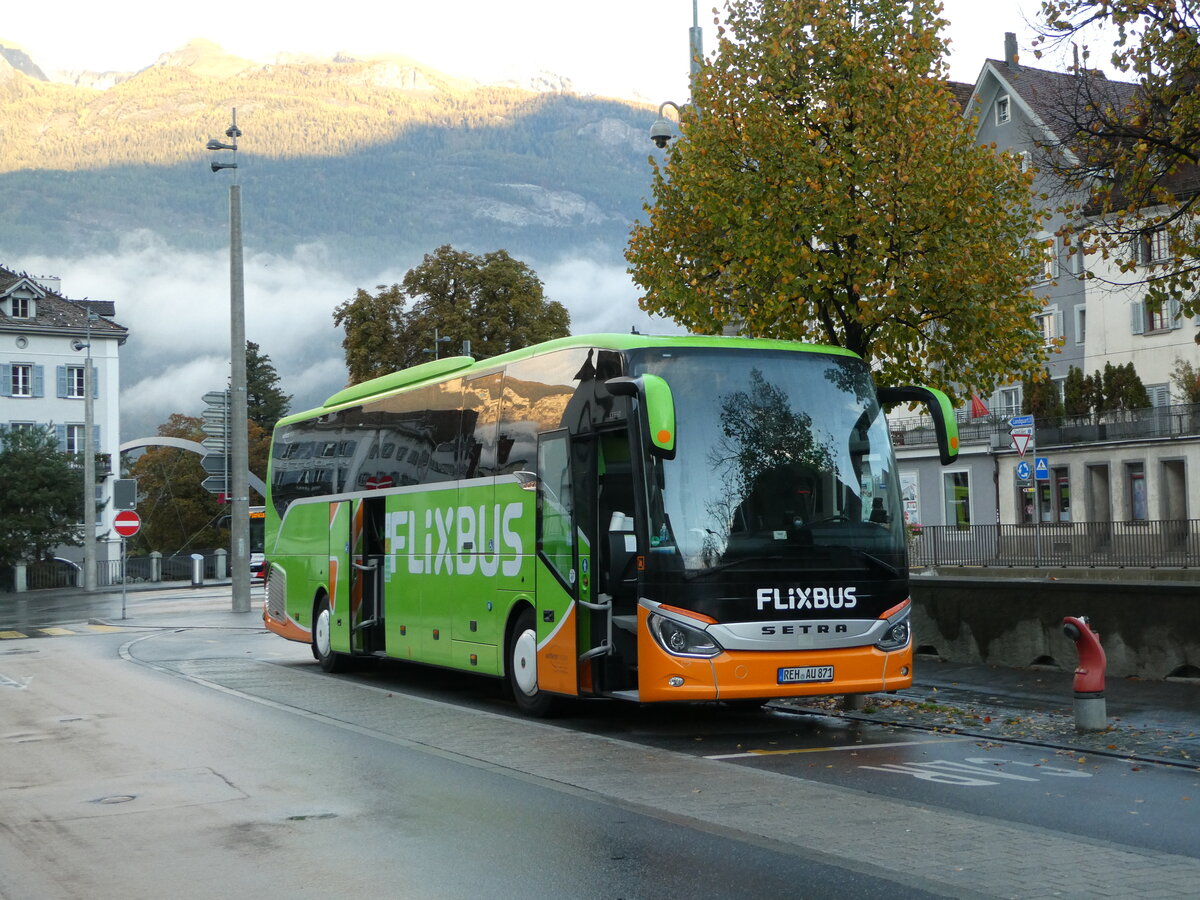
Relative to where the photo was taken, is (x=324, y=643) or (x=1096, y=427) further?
(x=1096, y=427)

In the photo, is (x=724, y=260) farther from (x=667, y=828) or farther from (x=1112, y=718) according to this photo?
(x=667, y=828)

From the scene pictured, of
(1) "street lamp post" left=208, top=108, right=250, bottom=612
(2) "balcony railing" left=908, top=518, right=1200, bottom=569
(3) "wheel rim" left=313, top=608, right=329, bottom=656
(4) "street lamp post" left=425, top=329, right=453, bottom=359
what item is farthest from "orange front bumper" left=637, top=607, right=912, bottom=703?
(4) "street lamp post" left=425, top=329, right=453, bottom=359

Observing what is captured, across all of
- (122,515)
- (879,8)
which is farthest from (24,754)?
(122,515)

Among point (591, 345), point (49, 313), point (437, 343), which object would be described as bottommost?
point (591, 345)

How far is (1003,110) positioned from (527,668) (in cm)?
5548

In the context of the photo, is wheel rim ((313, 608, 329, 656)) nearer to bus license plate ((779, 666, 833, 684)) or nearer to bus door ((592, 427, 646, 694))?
bus door ((592, 427, 646, 694))

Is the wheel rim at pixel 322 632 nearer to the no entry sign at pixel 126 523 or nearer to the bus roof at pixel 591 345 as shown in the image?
the bus roof at pixel 591 345

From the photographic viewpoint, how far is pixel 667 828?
8898 millimetres

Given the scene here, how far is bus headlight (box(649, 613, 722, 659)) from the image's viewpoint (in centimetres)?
1294

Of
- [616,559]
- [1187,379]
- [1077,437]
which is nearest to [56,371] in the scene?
[1077,437]

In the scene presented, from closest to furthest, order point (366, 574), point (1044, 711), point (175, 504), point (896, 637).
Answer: point (896, 637) → point (1044, 711) → point (366, 574) → point (175, 504)

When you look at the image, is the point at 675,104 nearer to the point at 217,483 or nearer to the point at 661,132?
the point at 661,132

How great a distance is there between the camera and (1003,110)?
214 feet

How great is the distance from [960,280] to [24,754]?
12.3 meters
